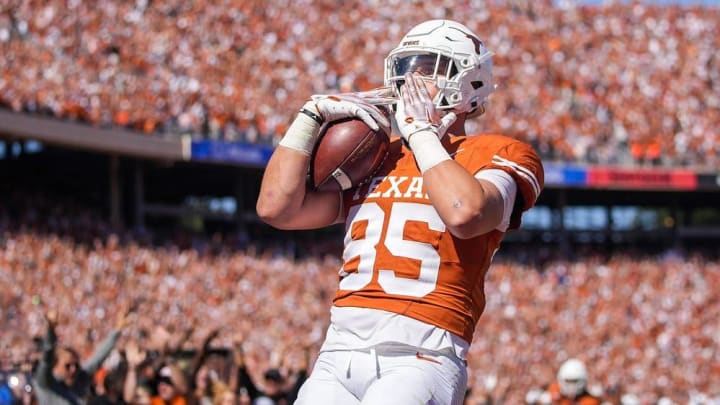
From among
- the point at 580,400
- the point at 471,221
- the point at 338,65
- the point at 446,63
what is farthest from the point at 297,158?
the point at 338,65

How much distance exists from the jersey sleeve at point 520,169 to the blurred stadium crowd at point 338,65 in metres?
16.4

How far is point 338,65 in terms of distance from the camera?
2545cm

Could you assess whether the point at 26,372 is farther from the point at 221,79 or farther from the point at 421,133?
the point at 221,79

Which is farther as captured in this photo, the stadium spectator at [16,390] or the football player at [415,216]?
the stadium spectator at [16,390]

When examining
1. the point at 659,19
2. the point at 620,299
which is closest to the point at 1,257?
the point at 620,299

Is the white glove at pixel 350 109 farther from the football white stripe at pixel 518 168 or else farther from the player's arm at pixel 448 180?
the football white stripe at pixel 518 168

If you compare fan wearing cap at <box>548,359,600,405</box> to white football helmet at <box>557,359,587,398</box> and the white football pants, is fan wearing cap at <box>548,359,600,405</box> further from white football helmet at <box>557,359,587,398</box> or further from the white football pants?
the white football pants

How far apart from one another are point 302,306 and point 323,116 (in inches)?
621

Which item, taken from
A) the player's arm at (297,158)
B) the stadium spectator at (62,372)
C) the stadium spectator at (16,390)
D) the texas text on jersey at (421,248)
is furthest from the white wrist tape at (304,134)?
the stadium spectator at (16,390)

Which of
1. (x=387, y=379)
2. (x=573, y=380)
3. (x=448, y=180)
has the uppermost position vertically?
(x=448, y=180)

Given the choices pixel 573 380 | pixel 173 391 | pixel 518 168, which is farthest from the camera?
pixel 573 380

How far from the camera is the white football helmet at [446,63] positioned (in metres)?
3.54

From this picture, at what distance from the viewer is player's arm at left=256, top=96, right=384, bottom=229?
11.5 ft

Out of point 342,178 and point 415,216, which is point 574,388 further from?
point 415,216
